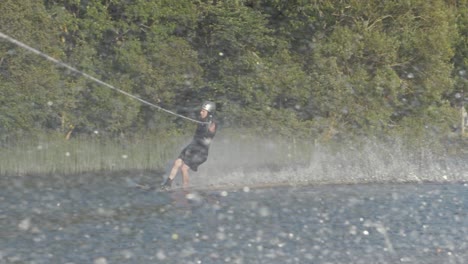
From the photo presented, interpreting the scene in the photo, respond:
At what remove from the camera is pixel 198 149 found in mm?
13555

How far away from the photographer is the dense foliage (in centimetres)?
2038

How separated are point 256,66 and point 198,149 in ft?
26.2

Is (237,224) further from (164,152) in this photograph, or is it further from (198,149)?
(164,152)

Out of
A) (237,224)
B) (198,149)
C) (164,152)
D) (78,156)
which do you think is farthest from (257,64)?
(237,224)

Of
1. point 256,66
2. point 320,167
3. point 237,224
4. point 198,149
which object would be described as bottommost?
point 237,224

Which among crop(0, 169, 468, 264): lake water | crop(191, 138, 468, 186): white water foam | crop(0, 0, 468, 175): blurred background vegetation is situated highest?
crop(0, 0, 468, 175): blurred background vegetation

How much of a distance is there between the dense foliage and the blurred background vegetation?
0.03 metres

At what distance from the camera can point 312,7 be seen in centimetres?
2180

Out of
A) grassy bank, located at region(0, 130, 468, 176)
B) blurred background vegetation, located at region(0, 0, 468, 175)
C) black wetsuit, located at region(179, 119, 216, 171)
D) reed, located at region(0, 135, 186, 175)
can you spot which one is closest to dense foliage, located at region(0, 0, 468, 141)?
blurred background vegetation, located at region(0, 0, 468, 175)

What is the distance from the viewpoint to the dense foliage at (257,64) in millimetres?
20375

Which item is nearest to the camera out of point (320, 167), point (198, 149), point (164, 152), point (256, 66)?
point (198, 149)

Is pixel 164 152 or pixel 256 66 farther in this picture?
pixel 256 66

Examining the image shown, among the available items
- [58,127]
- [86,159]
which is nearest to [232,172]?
[86,159]

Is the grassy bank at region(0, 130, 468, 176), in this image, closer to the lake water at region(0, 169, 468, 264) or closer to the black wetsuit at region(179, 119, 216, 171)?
the black wetsuit at region(179, 119, 216, 171)
